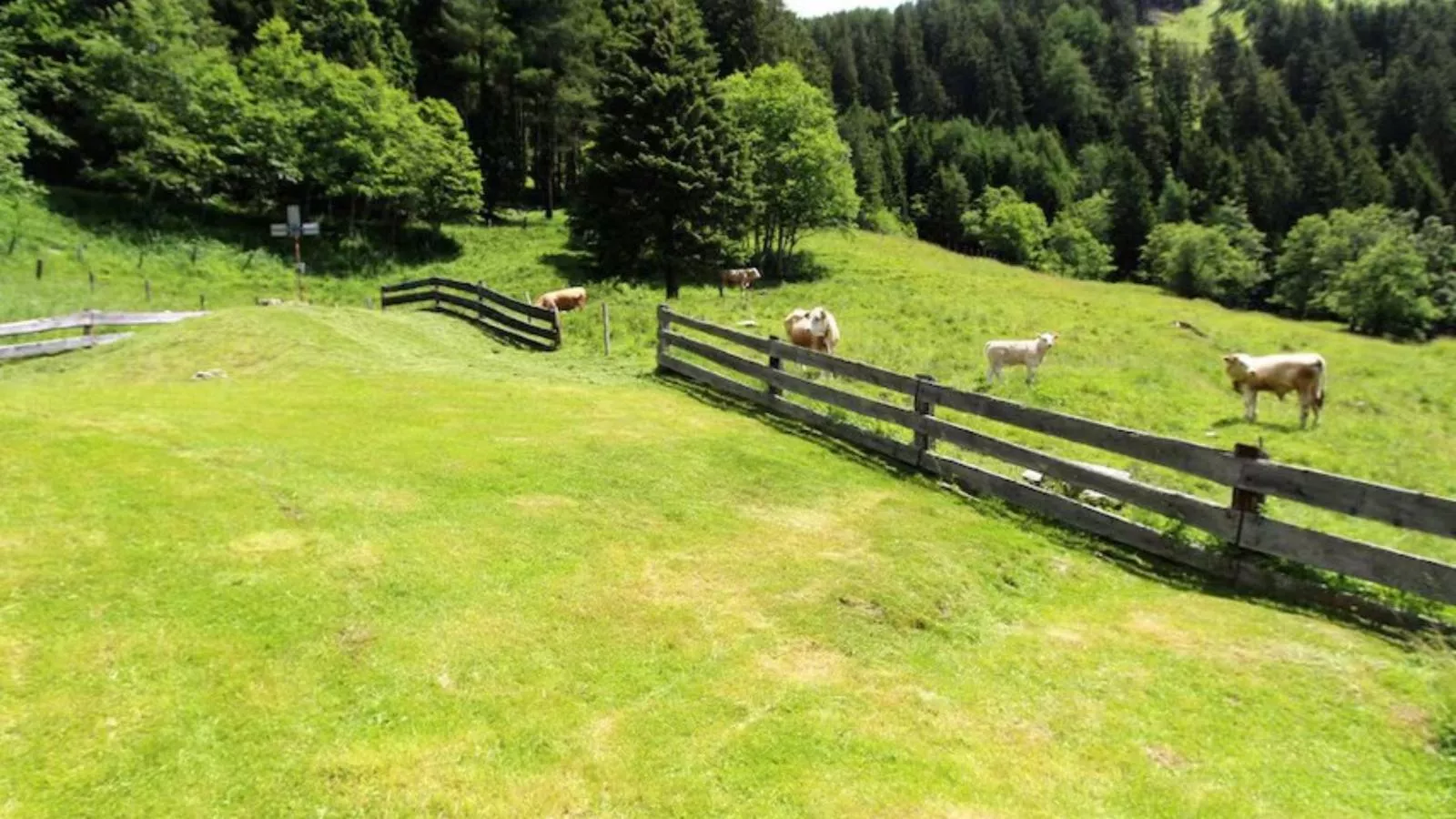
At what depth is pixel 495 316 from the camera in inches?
902

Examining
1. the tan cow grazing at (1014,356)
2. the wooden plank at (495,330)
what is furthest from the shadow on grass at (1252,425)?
the wooden plank at (495,330)

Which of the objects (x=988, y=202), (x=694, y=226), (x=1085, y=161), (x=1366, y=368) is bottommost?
(x=1366, y=368)

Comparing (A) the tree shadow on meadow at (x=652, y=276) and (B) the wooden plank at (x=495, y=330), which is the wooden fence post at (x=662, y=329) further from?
(A) the tree shadow on meadow at (x=652, y=276)

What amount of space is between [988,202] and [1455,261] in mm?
40901

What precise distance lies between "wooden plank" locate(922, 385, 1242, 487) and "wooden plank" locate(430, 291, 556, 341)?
494 inches

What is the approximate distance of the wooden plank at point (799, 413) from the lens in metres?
10.9

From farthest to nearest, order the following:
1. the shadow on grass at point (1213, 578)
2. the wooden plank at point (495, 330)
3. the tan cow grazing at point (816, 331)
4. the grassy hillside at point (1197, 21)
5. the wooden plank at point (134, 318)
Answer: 1. the grassy hillside at point (1197, 21)
2. the wooden plank at point (495, 330)
3. the wooden plank at point (134, 318)
4. the tan cow grazing at point (816, 331)
5. the shadow on grass at point (1213, 578)

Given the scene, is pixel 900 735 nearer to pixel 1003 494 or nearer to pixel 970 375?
pixel 1003 494

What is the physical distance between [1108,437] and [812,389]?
15.6 ft

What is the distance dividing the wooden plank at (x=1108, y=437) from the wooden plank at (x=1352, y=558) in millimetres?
556

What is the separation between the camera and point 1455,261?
222ft

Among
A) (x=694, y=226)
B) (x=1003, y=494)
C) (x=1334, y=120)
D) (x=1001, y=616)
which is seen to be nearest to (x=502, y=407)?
(x=1003, y=494)

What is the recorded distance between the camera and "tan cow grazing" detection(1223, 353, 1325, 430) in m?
15.9

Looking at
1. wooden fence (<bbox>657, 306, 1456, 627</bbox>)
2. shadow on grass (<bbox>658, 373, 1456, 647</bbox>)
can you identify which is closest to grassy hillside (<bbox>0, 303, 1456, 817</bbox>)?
shadow on grass (<bbox>658, 373, 1456, 647</bbox>)
